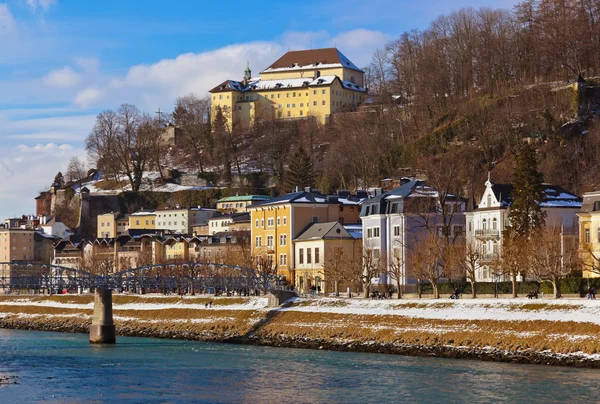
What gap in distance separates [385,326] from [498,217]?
2162 centimetres

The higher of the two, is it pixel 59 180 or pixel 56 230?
pixel 59 180

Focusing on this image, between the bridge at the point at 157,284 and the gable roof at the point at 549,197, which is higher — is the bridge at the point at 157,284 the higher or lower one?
the lower one

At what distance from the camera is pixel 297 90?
559 ft

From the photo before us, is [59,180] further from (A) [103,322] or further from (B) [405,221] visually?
(A) [103,322]

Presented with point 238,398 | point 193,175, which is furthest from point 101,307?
Result: point 193,175

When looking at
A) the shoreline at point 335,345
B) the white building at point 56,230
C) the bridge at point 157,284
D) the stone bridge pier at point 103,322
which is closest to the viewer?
the shoreline at point 335,345

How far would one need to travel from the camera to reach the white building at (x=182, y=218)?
148375 mm

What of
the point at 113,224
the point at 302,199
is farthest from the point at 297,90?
the point at 302,199

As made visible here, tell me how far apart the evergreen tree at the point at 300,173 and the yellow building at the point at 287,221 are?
3094cm

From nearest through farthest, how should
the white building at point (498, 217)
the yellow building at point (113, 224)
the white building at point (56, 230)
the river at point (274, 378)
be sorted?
the river at point (274, 378), the white building at point (498, 217), the yellow building at point (113, 224), the white building at point (56, 230)

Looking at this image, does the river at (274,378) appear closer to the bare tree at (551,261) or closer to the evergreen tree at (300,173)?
the bare tree at (551,261)

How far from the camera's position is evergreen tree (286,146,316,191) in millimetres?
130625

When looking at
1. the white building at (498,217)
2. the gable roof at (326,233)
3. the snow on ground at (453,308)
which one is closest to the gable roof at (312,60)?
the gable roof at (326,233)

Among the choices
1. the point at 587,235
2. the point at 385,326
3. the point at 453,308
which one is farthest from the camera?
the point at 587,235
